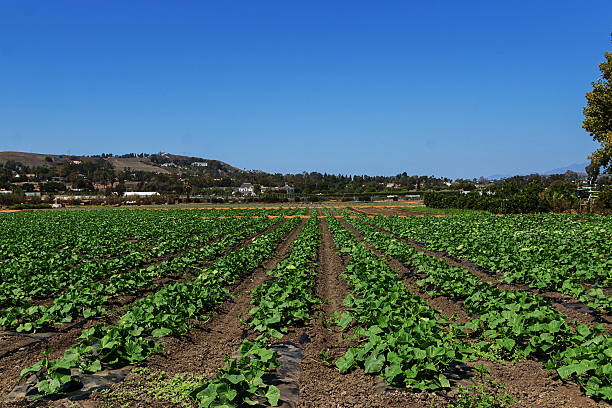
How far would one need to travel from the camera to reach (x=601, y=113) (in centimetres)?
3622

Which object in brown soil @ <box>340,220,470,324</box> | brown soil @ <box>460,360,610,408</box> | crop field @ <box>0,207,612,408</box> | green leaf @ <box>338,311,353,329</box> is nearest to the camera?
brown soil @ <box>460,360,610,408</box>

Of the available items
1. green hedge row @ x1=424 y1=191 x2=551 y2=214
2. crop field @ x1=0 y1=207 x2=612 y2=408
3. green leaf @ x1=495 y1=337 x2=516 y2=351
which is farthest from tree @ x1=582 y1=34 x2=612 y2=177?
green leaf @ x1=495 y1=337 x2=516 y2=351

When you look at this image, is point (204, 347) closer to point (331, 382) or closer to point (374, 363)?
point (331, 382)

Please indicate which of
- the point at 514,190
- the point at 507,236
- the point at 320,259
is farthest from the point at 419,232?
the point at 514,190

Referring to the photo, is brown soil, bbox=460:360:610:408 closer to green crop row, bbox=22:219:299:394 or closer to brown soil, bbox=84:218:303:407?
brown soil, bbox=84:218:303:407

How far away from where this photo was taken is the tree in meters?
35.2

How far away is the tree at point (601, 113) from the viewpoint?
115 feet

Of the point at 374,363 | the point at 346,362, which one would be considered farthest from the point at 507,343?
the point at 346,362

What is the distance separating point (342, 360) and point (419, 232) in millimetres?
19260

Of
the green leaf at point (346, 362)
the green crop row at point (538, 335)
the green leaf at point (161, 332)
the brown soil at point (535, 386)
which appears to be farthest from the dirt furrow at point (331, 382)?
the green leaf at point (161, 332)

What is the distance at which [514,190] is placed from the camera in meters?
51.5

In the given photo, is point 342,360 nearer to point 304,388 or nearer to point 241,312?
point 304,388

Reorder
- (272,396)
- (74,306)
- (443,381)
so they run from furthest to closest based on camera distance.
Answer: (74,306) → (443,381) → (272,396)

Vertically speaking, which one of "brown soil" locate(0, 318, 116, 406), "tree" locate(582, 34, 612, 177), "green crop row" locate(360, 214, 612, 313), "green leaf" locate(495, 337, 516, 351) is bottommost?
"brown soil" locate(0, 318, 116, 406)
